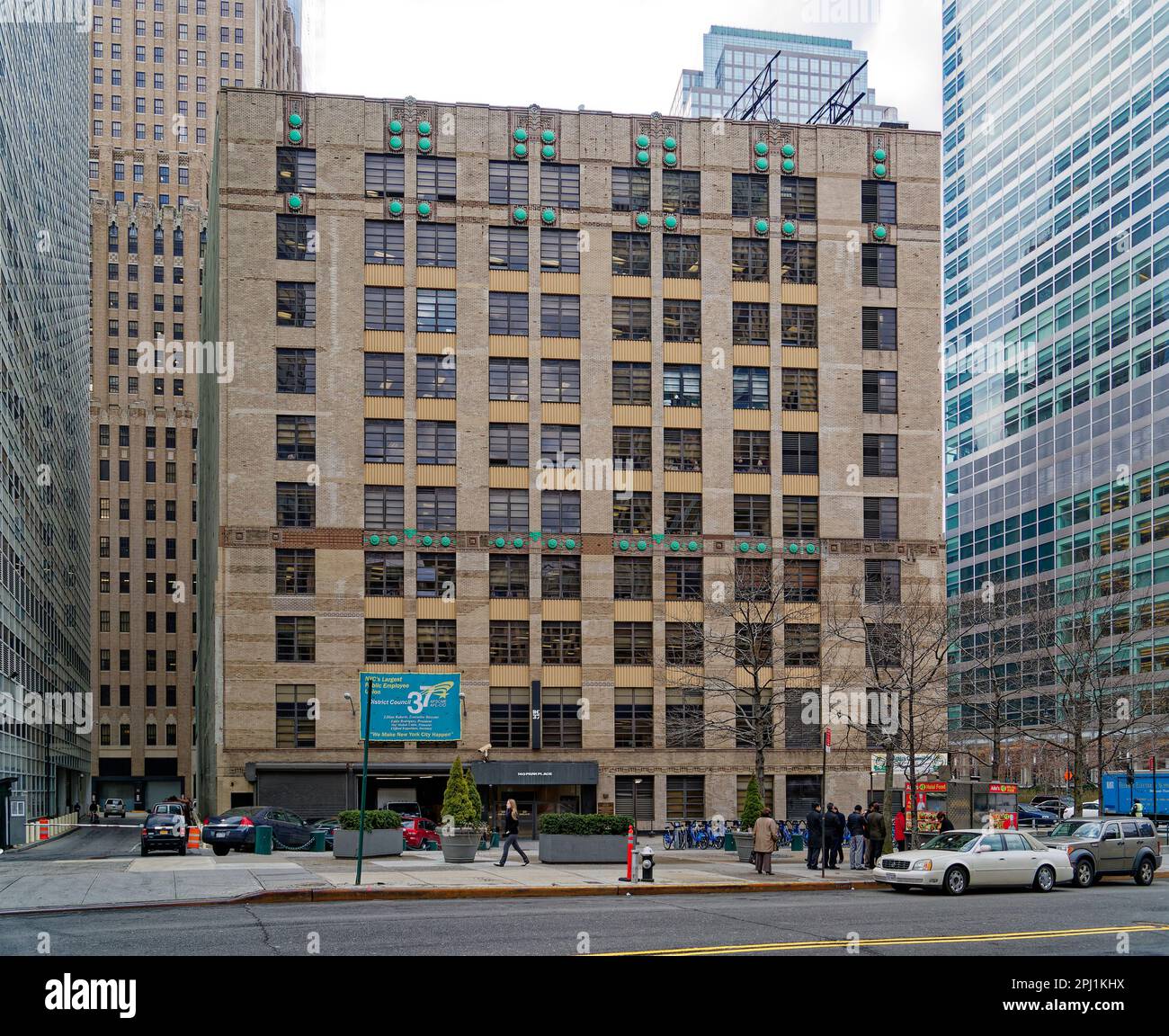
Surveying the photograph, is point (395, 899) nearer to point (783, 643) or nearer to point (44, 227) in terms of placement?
point (783, 643)

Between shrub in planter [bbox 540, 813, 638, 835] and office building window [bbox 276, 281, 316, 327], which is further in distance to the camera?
office building window [bbox 276, 281, 316, 327]

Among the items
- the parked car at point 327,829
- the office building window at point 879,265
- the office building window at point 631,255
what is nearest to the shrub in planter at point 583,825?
the parked car at point 327,829

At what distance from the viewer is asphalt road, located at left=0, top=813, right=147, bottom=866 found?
4400cm

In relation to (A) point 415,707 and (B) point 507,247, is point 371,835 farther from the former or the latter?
(B) point 507,247

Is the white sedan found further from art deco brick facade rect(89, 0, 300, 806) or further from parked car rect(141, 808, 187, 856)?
art deco brick facade rect(89, 0, 300, 806)

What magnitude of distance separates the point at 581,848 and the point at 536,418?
30799 millimetres

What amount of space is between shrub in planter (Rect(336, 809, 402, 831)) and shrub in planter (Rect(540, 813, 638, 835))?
497 centimetres

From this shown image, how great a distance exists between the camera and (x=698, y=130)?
6456cm

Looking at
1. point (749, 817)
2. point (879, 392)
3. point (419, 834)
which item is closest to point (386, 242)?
point (879, 392)

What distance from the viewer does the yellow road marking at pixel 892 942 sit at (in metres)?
17.2

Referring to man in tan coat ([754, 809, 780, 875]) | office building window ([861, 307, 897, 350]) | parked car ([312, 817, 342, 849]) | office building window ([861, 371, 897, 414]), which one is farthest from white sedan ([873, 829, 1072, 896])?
office building window ([861, 307, 897, 350])

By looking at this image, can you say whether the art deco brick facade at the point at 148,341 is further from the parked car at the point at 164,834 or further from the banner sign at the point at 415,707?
the parked car at the point at 164,834

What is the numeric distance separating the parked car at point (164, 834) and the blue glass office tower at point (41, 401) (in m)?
15.0

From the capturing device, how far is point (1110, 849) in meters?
31.6
